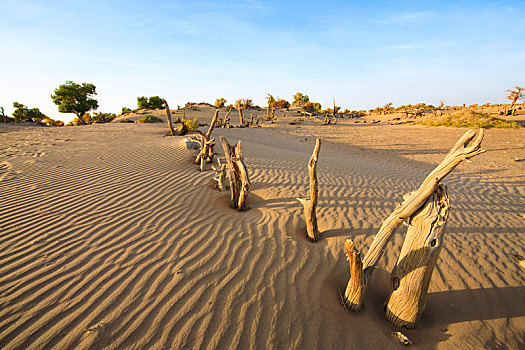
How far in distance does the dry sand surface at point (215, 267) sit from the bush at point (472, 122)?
47.3ft

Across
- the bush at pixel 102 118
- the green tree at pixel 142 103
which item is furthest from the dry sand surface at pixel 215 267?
the green tree at pixel 142 103

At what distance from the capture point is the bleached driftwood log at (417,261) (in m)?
1.88

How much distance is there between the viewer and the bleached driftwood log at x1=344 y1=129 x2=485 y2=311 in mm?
1616

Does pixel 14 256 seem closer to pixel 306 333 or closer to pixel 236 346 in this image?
pixel 236 346

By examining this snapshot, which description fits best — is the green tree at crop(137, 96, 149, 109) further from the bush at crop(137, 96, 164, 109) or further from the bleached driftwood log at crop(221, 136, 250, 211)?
the bleached driftwood log at crop(221, 136, 250, 211)

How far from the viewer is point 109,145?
858 centimetres

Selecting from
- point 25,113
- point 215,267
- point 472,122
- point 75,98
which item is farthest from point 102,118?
point 472,122

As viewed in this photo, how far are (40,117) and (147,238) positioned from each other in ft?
119

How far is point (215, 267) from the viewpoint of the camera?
9.07 feet

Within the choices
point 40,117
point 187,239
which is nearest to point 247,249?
point 187,239

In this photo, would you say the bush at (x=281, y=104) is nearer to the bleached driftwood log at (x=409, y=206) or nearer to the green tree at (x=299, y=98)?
the green tree at (x=299, y=98)

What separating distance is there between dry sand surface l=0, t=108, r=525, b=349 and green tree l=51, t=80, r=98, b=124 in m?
27.2

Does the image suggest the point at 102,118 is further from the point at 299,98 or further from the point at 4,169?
the point at 299,98

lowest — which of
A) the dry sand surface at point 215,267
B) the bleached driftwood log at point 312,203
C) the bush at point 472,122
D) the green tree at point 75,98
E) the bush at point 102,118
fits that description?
the dry sand surface at point 215,267
